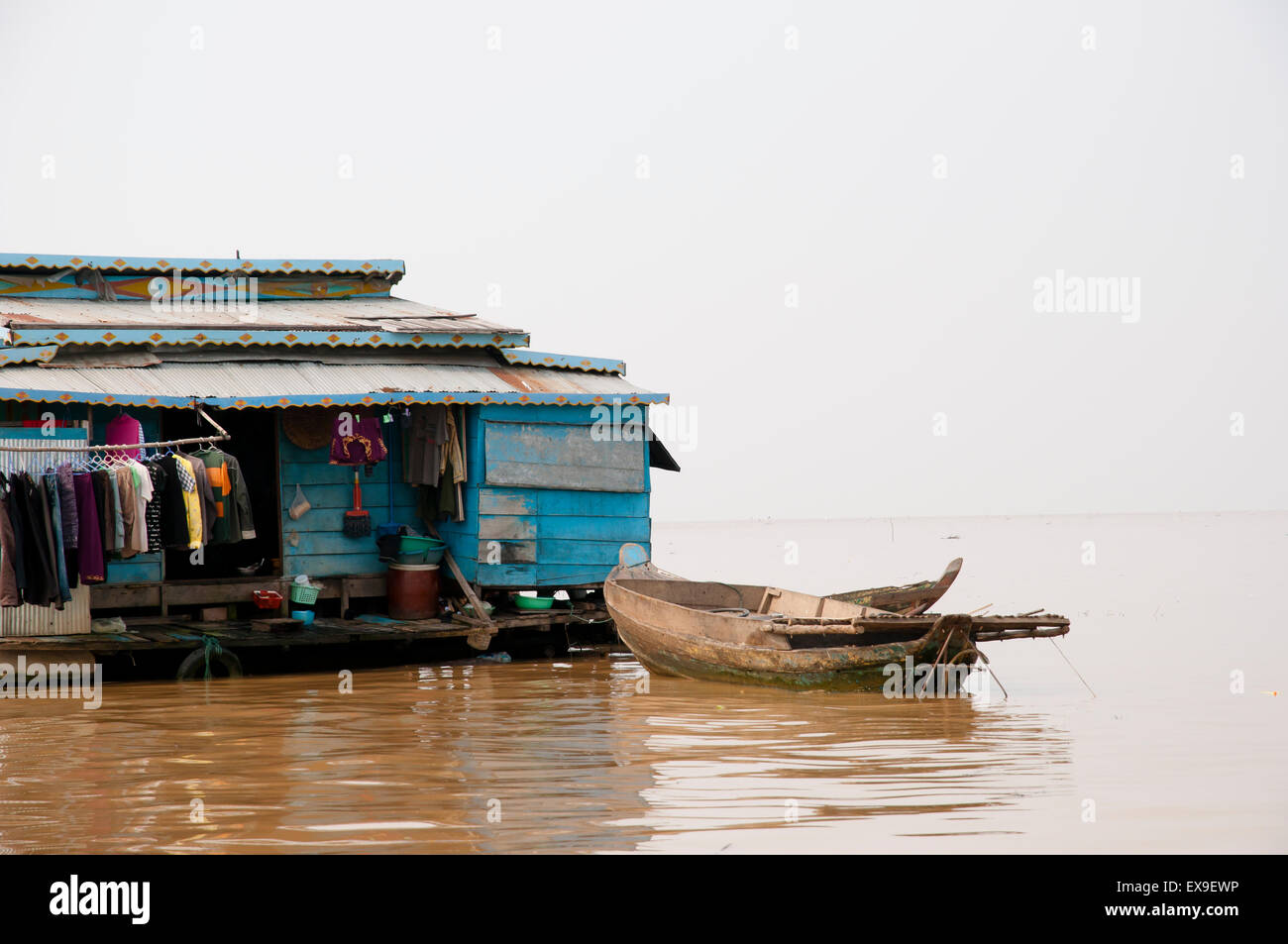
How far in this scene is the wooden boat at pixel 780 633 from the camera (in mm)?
12409

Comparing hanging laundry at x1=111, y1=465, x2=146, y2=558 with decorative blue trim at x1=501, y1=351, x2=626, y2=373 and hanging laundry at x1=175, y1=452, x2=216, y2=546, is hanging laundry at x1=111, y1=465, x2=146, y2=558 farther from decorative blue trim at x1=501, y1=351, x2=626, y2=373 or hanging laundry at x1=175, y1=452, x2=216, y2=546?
decorative blue trim at x1=501, y1=351, x2=626, y2=373

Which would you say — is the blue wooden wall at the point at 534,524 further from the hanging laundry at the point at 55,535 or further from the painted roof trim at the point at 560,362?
the hanging laundry at the point at 55,535

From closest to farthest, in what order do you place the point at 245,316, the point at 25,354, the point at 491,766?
the point at 491,766 < the point at 25,354 < the point at 245,316

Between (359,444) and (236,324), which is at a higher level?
(236,324)

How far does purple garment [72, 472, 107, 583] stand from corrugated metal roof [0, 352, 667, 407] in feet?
3.23

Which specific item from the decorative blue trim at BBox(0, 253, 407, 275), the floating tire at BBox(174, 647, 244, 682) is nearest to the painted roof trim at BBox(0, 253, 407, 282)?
the decorative blue trim at BBox(0, 253, 407, 275)

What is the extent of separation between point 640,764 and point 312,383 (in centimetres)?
696

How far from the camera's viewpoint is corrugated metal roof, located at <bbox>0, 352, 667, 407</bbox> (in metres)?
13.8

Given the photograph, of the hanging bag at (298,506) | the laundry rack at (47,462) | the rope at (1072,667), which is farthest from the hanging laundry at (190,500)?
the rope at (1072,667)

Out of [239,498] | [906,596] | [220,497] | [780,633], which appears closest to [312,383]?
[239,498]

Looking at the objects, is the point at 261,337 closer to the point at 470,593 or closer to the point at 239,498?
the point at 239,498

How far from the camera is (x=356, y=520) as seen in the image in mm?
15703
